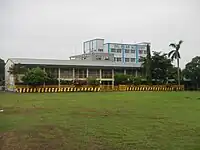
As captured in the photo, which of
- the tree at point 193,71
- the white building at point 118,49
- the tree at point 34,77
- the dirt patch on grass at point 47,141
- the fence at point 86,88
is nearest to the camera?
the dirt patch on grass at point 47,141

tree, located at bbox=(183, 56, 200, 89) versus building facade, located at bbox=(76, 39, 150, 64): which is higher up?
building facade, located at bbox=(76, 39, 150, 64)

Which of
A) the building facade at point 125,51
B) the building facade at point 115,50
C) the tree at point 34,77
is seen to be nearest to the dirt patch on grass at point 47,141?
the tree at point 34,77

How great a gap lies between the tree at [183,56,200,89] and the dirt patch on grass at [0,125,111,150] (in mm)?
50728

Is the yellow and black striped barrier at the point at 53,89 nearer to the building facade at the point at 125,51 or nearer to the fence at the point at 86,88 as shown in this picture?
the fence at the point at 86,88

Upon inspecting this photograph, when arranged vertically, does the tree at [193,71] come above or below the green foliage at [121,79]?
above

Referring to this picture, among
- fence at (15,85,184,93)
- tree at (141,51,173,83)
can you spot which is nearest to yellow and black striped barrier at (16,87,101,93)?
fence at (15,85,184,93)

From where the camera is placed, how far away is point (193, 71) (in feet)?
189

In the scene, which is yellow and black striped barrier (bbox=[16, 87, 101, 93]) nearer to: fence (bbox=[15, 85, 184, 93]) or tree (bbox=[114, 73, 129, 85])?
fence (bbox=[15, 85, 184, 93])

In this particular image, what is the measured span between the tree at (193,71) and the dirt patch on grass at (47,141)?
166ft

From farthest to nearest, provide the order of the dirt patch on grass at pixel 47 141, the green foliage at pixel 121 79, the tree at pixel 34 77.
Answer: the green foliage at pixel 121 79 < the tree at pixel 34 77 < the dirt patch on grass at pixel 47 141

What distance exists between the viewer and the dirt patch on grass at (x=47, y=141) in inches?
278

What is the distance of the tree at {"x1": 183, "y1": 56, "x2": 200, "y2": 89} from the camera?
57188 millimetres

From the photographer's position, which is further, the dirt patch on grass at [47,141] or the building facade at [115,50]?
the building facade at [115,50]

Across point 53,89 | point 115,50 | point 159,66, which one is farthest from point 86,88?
point 115,50
